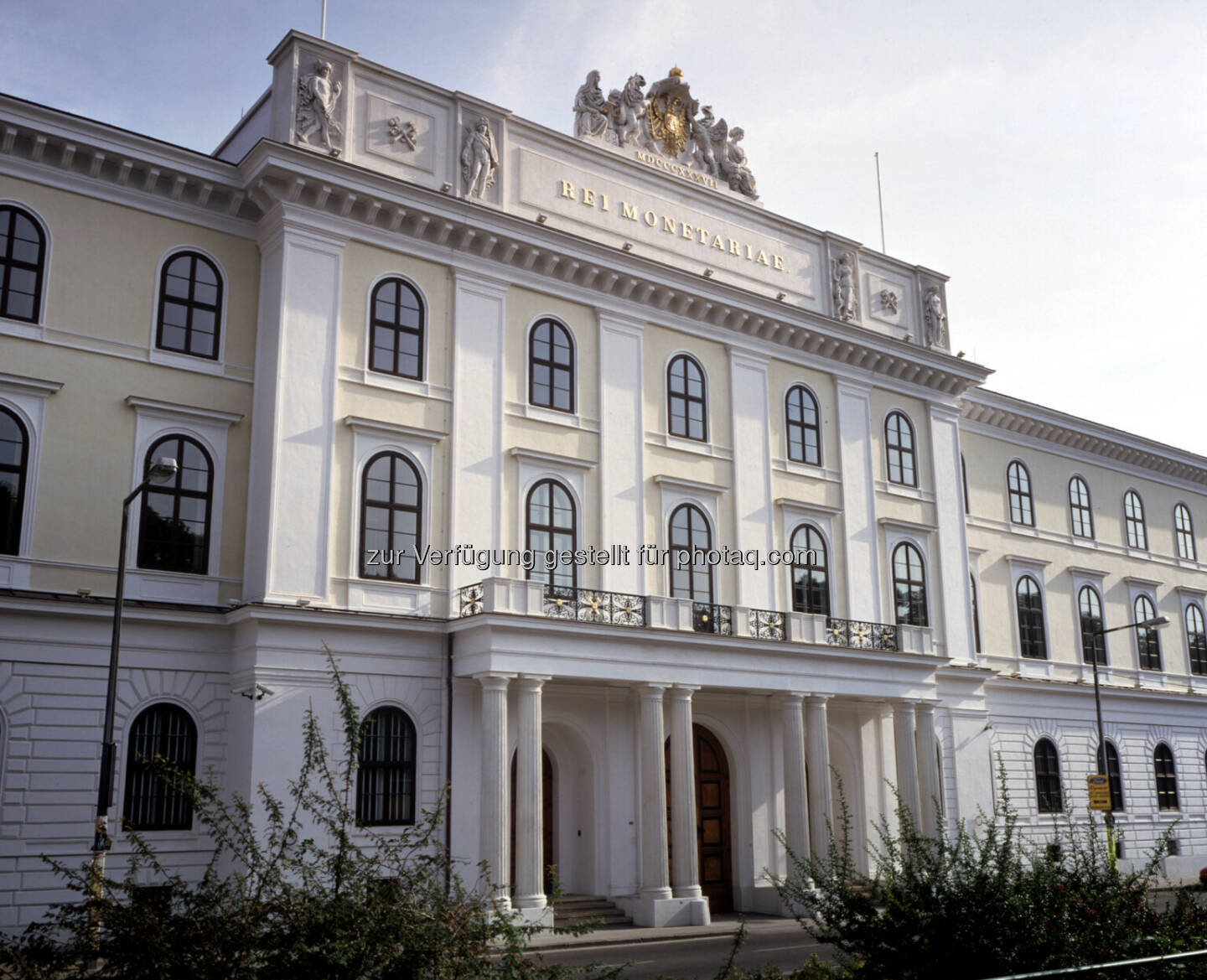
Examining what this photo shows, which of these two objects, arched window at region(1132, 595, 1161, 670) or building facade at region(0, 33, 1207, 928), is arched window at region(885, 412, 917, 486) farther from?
arched window at region(1132, 595, 1161, 670)

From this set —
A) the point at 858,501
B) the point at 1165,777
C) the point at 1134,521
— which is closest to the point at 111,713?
the point at 858,501

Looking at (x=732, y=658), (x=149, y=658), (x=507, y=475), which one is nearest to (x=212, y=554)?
(x=149, y=658)

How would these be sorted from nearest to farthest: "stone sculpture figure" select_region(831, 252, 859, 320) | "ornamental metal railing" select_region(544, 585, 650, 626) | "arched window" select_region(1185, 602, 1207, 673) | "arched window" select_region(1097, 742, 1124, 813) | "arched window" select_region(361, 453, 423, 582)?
"arched window" select_region(361, 453, 423, 582) < "ornamental metal railing" select_region(544, 585, 650, 626) < "stone sculpture figure" select_region(831, 252, 859, 320) < "arched window" select_region(1097, 742, 1124, 813) < "arched window" select_region(1185, 602, 1207, 673)

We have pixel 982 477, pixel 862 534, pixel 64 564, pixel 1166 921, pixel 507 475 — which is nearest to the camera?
pixel 1166 921

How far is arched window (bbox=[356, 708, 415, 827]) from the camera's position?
75.7 feet

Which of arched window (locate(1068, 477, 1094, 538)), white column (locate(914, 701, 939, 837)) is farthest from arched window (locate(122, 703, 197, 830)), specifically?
arched window (locate(1068, 477, 1094, 538))

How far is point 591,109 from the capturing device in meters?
30.4

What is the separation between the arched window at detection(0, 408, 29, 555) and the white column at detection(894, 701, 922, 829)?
69.0 ft

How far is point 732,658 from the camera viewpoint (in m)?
27.0

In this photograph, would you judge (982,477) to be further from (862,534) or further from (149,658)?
(149,658)

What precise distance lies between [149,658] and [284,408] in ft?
18.0

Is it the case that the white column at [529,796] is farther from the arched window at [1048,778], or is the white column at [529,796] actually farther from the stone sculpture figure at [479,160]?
the arched window at [1048,778]

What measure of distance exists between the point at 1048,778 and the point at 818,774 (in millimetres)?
12948

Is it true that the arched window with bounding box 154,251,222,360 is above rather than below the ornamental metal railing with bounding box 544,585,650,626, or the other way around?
above
